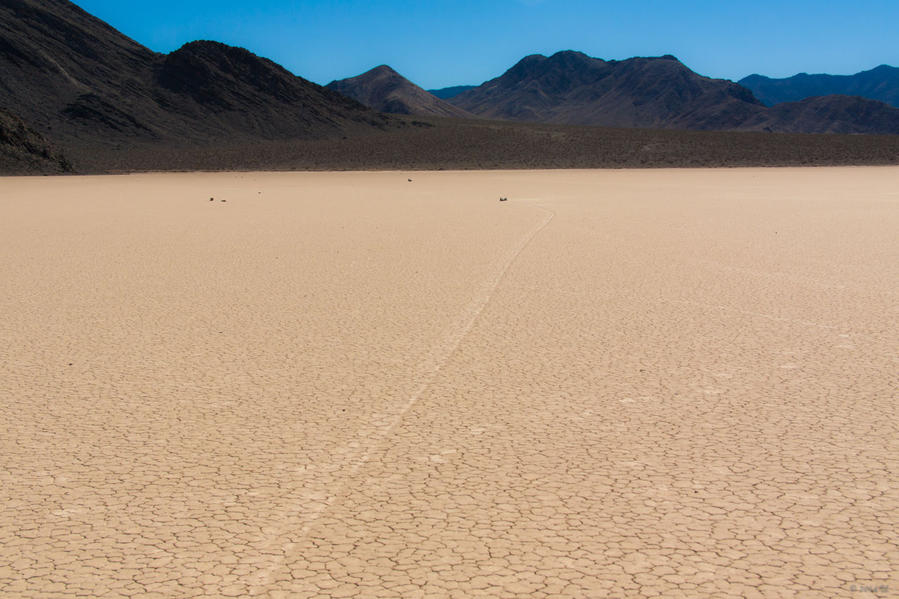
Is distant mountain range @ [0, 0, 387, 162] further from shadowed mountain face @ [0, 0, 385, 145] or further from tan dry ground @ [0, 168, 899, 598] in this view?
tan dry ground @ [0, 168, 899, 598]

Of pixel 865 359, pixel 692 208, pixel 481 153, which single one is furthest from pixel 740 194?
pixel 481 153

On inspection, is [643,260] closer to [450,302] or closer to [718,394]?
[450,302]

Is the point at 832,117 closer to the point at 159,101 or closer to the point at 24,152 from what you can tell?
the point at 159,101

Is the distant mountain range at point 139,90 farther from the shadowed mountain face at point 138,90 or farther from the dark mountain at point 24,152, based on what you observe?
the dark mountain at point 24,152

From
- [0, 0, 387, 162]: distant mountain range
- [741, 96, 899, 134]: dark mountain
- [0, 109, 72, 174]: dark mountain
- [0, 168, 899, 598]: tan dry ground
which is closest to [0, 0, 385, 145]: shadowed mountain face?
[0, 0, 387, 162]: distant mountain range

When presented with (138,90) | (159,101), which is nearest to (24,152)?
(159,101)

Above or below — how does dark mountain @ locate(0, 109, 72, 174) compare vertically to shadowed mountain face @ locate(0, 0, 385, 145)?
below

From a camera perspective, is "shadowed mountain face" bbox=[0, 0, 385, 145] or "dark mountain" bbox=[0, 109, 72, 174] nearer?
"dark mountain" bbox=[0, 109, 72, 174]
